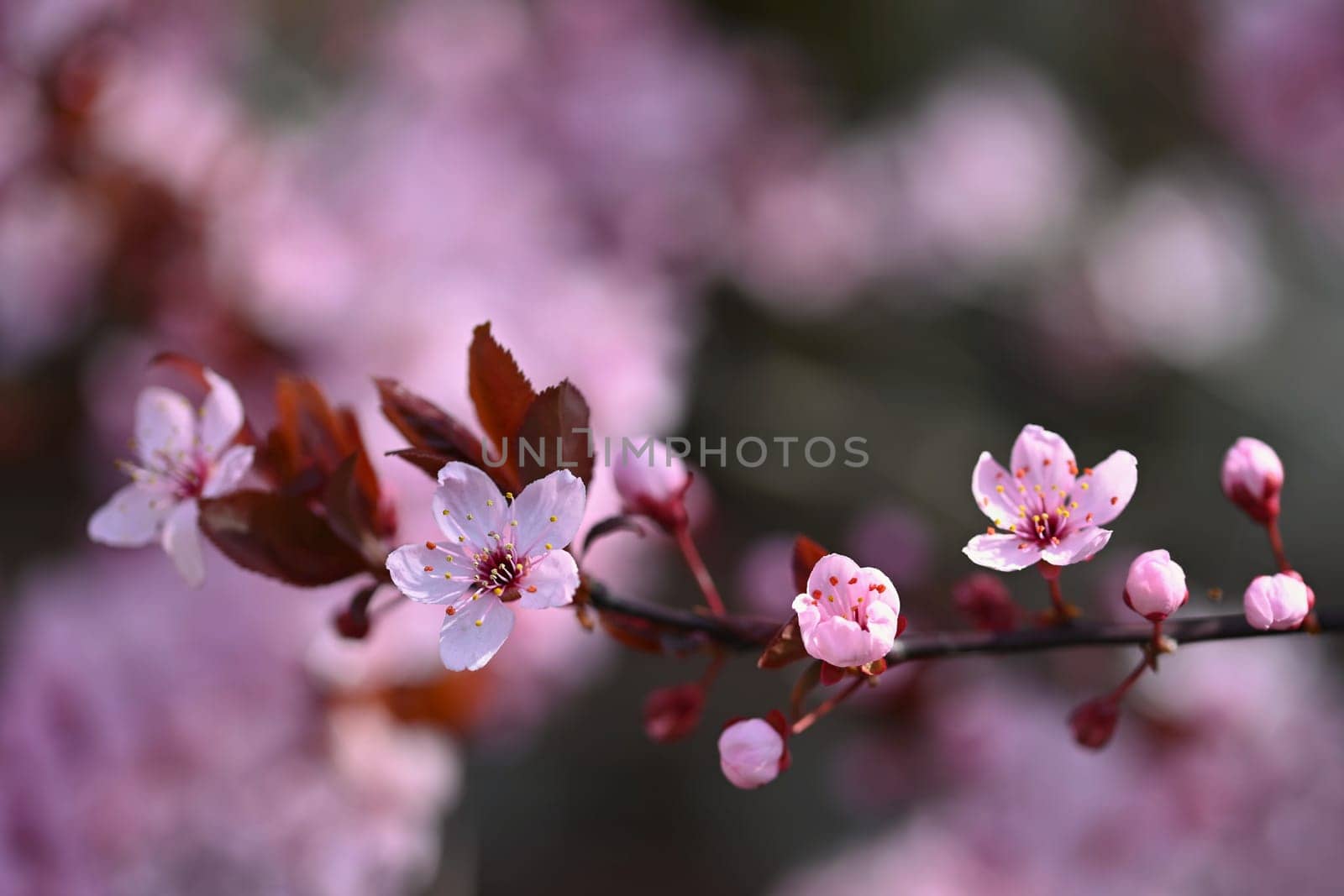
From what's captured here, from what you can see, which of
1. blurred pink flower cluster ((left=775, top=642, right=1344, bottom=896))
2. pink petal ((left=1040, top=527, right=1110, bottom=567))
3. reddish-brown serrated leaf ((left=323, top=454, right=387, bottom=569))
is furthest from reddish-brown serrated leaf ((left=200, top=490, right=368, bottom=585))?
blurred pink flower cluster ((left=775, top=642, right=1344, bottom=896))

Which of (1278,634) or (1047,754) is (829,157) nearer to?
(1047,754)

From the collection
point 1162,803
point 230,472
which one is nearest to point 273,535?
point 230,472

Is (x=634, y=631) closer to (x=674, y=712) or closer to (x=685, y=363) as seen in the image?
(x=674, y=712)

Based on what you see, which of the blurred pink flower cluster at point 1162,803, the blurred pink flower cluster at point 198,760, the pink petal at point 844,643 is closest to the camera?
the pink petal at point 844,643

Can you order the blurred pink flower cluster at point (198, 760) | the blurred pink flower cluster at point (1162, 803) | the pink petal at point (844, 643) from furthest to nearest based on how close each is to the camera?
the blurred pink flower cluster at point (1162, 803) < the blurred pink flower cluster at point (198, 760) < the pink petal at point (844, 643)

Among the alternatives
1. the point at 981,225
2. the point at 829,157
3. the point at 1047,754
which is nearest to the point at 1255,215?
the point at 981,225

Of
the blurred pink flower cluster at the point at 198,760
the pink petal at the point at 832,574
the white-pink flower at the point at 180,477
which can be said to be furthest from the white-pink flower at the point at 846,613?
the blurred pink flower cluster at the point at 198,760

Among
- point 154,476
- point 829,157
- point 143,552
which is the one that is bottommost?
point 143,552

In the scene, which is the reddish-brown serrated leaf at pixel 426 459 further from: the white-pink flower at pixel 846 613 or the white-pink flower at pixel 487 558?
the white-pink flower at pixel 846 613
